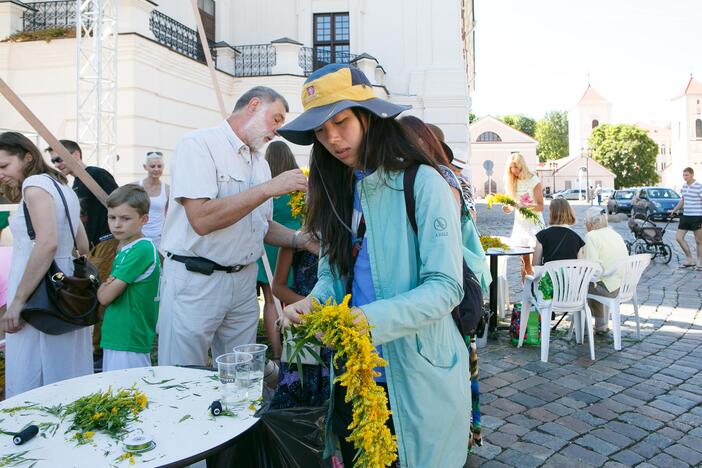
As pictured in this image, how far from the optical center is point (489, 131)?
247ft

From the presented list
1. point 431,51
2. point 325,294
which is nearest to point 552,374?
point 325,294

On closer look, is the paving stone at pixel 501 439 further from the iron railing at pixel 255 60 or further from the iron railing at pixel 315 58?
the iron railing at pixel 315 58

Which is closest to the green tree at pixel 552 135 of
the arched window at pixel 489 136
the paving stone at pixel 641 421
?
the arched window at pixel 489 136

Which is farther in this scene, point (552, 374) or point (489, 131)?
point (489, 131)

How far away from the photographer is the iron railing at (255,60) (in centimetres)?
1627

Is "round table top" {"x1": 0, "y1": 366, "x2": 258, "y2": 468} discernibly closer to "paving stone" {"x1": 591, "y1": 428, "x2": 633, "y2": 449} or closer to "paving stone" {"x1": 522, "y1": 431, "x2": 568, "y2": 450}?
"paving stone" {"x1": 522, "y1": 431, "x2": 568, "y2": 450}

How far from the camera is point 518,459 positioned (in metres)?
3.30

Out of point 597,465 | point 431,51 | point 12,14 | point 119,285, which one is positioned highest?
point 431,51

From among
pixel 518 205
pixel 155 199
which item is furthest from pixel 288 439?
pixel 518 205

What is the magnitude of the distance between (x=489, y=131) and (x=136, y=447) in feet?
256

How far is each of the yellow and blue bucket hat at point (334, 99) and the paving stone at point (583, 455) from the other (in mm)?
2758

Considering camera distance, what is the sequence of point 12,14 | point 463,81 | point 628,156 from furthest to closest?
point 628,156, point 463,81, point 12,14

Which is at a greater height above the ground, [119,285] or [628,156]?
[628,156]

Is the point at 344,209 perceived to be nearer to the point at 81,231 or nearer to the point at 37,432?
the point at 37,432
